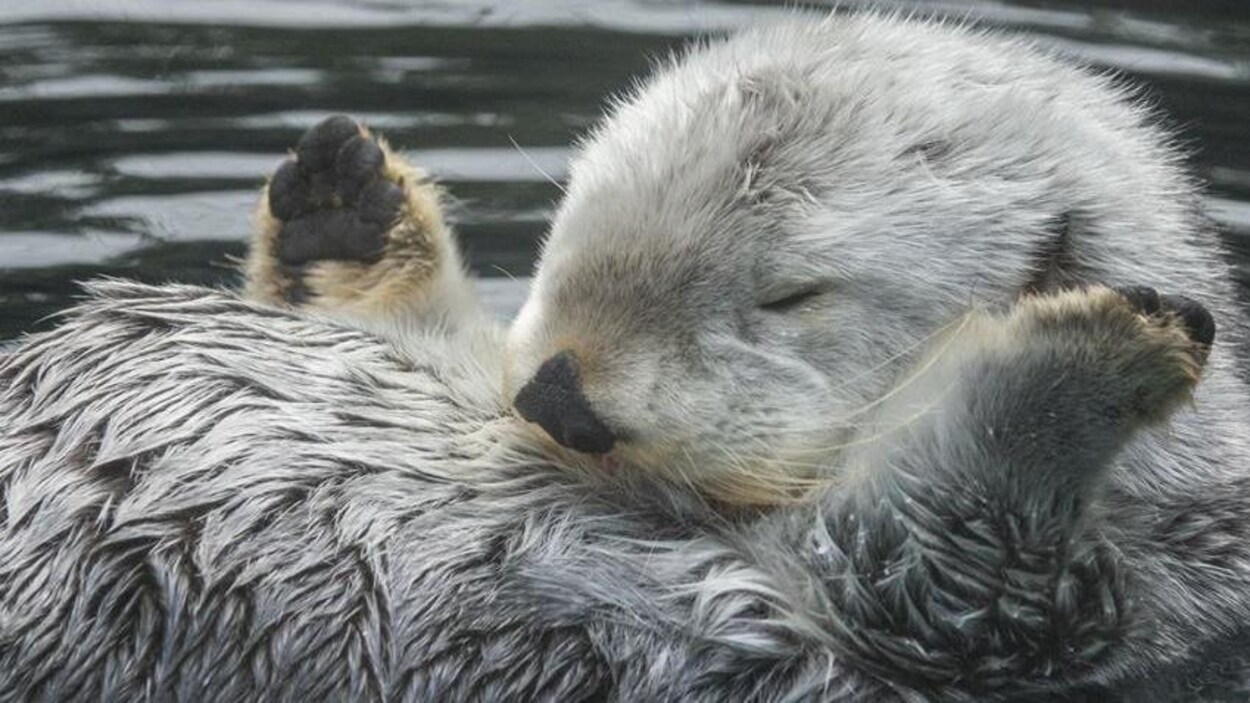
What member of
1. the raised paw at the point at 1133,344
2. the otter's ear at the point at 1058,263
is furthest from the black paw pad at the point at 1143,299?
the otter's ear at the point at 1058,263

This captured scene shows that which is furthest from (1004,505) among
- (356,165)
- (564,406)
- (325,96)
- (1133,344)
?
(325,96)

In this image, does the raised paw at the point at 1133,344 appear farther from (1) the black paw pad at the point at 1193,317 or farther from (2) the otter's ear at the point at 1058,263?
(2) the otter's ear at the point at 1058,263

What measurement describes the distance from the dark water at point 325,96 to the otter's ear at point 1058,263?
8.34 feet

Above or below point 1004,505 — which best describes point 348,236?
below

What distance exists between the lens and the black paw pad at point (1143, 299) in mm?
3984

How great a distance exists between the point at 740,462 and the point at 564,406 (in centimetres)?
36

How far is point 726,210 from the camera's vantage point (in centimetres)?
422

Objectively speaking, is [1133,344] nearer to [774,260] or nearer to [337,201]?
[774,260]

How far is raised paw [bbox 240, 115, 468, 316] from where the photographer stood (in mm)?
5051

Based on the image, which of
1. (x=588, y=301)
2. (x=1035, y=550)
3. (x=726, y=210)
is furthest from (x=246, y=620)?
(x=1035, y=550)

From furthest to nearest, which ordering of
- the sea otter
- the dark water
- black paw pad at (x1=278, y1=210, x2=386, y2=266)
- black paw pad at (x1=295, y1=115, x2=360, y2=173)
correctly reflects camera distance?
the dark water < black paw pad at (x1=278, y1=210, x2=386, y2=266) < black paw pad at (x1=295, y1=115, x2=360, y2=173) < the sea otter

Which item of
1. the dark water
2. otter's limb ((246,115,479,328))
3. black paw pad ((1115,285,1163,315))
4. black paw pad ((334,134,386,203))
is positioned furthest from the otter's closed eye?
the dark water

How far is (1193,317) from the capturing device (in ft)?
13.1

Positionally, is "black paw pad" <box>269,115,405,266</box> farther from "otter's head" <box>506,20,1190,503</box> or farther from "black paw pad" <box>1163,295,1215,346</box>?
"black paw pad" <box>1163,295,1215,346</box>
